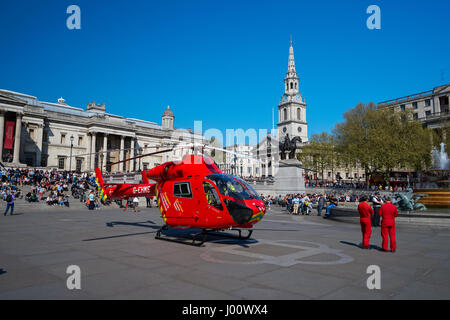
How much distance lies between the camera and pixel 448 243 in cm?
1071

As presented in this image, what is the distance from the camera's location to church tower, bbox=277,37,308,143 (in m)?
99.2

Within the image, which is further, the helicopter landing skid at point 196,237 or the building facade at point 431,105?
the building facade at point 431,105

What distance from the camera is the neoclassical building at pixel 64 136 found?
50.3m

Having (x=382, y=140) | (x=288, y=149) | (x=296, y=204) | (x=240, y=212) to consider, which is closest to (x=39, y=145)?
(x=288, y=149)

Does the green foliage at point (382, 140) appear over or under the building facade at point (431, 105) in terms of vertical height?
under

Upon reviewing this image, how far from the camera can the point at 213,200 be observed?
9.59 meters

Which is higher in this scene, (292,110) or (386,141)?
(292,110)

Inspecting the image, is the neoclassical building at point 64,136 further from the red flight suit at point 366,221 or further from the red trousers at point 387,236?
the red trousers at point 387,236

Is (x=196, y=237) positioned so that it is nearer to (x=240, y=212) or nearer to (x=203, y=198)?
(x=203, y=198)

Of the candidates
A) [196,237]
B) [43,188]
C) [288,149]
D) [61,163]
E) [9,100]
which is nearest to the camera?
[196,237]

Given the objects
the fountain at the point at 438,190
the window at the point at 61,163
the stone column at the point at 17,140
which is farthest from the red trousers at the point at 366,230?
the window at the point at 61,163

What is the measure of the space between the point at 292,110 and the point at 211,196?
309ft

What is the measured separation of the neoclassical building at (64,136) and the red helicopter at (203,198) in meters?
35.9

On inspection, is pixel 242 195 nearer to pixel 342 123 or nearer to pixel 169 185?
pixel 169 185
